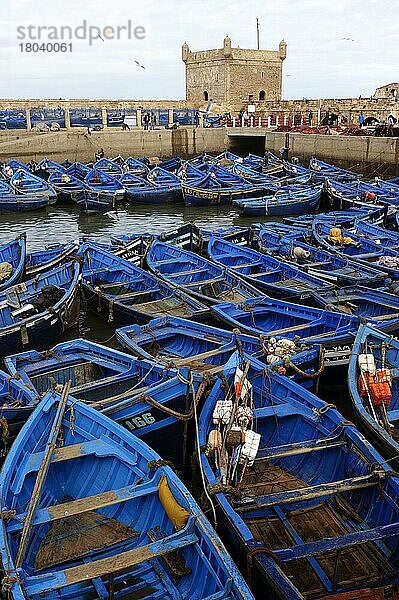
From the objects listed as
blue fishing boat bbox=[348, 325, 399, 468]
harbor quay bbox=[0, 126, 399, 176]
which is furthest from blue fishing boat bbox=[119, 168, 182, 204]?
blue fishing boat bbox=[348, 325, 399, 468]

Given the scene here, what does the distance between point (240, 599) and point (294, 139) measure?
141 feet

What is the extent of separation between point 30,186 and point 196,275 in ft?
64.3

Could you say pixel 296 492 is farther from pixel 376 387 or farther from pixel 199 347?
pixel 199 347

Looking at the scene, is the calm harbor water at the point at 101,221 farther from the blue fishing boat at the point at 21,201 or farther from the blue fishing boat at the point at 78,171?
the blue fishing boat at the point at 78,171

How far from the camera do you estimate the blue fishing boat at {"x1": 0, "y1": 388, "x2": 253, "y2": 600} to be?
5.82 meters

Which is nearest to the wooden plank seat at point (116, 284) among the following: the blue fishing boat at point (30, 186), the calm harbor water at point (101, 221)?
the calm harbor water at point (101, 221)

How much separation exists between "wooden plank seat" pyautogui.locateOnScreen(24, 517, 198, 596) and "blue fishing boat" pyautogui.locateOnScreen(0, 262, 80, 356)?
729 cm

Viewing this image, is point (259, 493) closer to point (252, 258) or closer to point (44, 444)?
point (44, 444)

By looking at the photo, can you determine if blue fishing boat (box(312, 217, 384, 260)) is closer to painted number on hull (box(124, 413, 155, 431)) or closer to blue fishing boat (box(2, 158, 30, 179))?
painted number on hull (box(124, 413, 155, 431))

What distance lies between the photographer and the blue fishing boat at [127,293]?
1352 centimetres

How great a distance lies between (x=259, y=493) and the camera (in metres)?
7.79

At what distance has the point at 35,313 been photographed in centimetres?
1319

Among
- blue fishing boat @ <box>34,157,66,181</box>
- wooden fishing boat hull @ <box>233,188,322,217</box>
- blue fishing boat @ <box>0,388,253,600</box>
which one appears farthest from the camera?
blue fishing boat @ <box>34,157,66,181</box>

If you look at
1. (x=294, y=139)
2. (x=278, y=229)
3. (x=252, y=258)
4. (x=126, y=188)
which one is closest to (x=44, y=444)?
(x=252, y=258)
